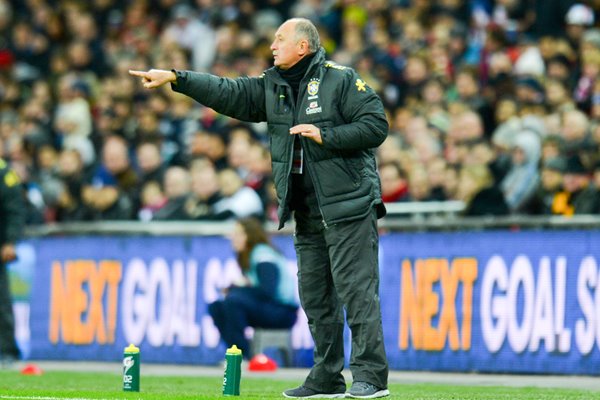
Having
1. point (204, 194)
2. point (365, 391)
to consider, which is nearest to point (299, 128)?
point (365, 391)

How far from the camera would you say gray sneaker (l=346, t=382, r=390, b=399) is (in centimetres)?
1047

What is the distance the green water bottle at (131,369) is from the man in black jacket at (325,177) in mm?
1189

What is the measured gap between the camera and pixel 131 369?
11.3m

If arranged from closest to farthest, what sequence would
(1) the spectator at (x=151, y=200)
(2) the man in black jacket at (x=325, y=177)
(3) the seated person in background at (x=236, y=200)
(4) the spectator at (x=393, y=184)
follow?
(2) the man in black jacket at (x=325, y=177)
(4) the spectator at (x=393, y=184)
(3) the seated person in background at (x=236, y=200)
(1) the spectator at (x=151, y=200)

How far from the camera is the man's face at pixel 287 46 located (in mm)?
10750

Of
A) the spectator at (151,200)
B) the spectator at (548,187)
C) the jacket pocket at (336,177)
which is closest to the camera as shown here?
the jacket pocket at (336,177)

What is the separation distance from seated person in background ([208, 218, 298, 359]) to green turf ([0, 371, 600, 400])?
1.58 m

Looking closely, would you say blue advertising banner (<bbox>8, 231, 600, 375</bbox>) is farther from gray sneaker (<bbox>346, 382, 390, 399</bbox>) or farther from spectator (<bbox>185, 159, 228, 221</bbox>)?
gray sneaker (<bbox>346, 382, 390, 399</bbox>)

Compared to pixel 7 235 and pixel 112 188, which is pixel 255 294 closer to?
pixel 7 235

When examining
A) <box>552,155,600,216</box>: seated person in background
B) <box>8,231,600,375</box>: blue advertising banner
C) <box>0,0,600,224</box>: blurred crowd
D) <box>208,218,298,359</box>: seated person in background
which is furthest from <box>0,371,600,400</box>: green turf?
<box>0,0,600,224</box>: blurred crowd

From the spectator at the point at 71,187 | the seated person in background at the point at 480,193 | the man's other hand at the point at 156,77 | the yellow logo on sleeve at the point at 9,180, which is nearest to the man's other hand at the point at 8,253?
the yellow logo on sleeve at the point at 9,180

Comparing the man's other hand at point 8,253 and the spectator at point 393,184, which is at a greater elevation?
the spectator at point 393,184

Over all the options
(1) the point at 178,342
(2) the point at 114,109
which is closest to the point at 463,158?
(1) the point at 178,342

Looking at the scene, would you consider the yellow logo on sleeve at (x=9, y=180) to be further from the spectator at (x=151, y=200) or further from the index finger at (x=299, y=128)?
the index finger at (x=299, y=128)
